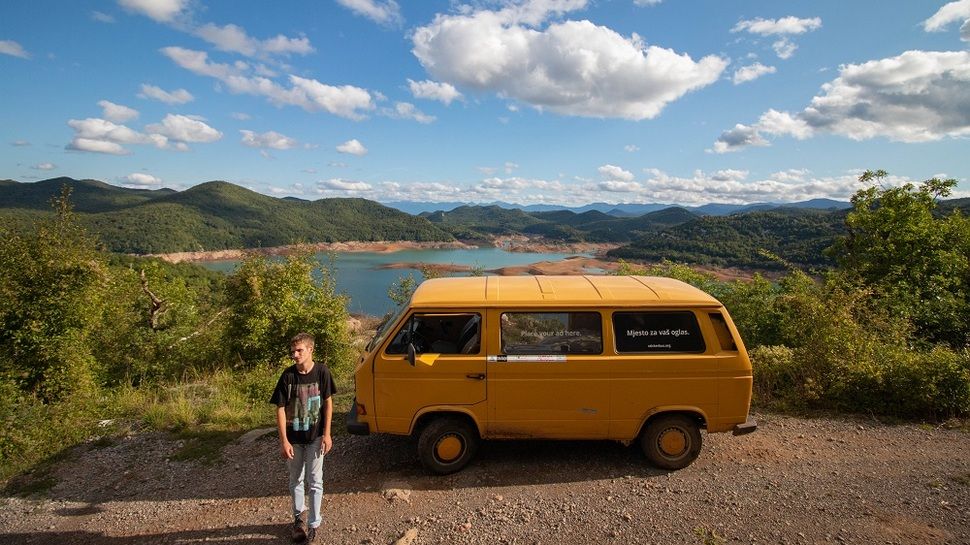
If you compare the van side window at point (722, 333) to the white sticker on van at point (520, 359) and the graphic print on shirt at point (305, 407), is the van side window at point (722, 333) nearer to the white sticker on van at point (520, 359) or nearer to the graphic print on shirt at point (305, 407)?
the white sticker on van at point (520, 359)

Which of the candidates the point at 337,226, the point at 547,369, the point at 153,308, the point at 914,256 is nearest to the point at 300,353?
the point at 547,369

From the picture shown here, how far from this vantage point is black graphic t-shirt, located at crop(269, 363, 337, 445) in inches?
156

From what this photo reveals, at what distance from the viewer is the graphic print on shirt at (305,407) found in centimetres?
396

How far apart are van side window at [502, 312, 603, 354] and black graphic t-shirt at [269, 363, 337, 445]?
6.16ft

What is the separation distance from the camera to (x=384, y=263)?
95375 millimetres

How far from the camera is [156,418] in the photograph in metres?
6.57

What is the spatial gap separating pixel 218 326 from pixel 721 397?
1231 centimetres

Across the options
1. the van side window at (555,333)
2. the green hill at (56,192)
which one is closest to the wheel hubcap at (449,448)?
the van side window at (555,333)

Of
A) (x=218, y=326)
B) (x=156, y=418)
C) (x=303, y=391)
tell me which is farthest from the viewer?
(x=218, y=326)

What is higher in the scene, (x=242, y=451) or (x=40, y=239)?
(x=40, y=239)

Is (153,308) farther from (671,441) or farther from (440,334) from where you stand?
(671,441)

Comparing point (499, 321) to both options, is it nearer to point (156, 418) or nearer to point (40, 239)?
point (156, 418)

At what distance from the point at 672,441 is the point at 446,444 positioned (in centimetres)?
251

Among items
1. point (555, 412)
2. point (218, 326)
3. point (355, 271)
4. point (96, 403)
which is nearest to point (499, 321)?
point (555, 412)
